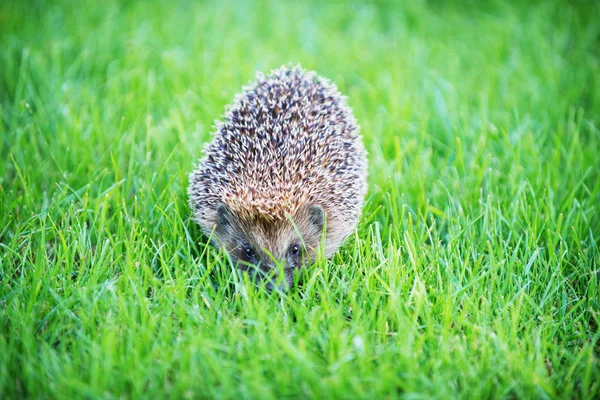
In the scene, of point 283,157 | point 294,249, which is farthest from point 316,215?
point 283,157

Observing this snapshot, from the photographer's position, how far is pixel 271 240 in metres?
3.08

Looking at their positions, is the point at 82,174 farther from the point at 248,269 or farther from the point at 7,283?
the point at 248,269

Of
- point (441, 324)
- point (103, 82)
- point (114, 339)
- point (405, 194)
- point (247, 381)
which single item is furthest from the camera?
point (103, 82)

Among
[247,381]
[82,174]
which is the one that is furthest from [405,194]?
[82,174]

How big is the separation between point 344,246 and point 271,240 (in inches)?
19.3

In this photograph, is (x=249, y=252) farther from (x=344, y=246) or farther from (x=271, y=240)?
(x=344, y=246)

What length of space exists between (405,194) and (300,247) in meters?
0.88

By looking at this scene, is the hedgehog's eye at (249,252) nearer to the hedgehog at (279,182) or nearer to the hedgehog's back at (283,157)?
the hedgehog at (279,182)

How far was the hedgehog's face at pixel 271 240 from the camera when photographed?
3.04m

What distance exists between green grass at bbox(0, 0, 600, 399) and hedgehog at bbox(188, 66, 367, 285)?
0.15 metres

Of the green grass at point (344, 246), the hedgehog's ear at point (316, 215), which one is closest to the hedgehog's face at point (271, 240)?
the hedgehog's ear at point (316, 215)

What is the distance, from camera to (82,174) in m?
3.73

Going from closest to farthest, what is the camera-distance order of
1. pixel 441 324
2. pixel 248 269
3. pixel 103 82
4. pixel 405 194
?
pixel 441 324
pixel 248 269
pixel 405 194
pixel 103 82

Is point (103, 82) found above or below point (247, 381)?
above
